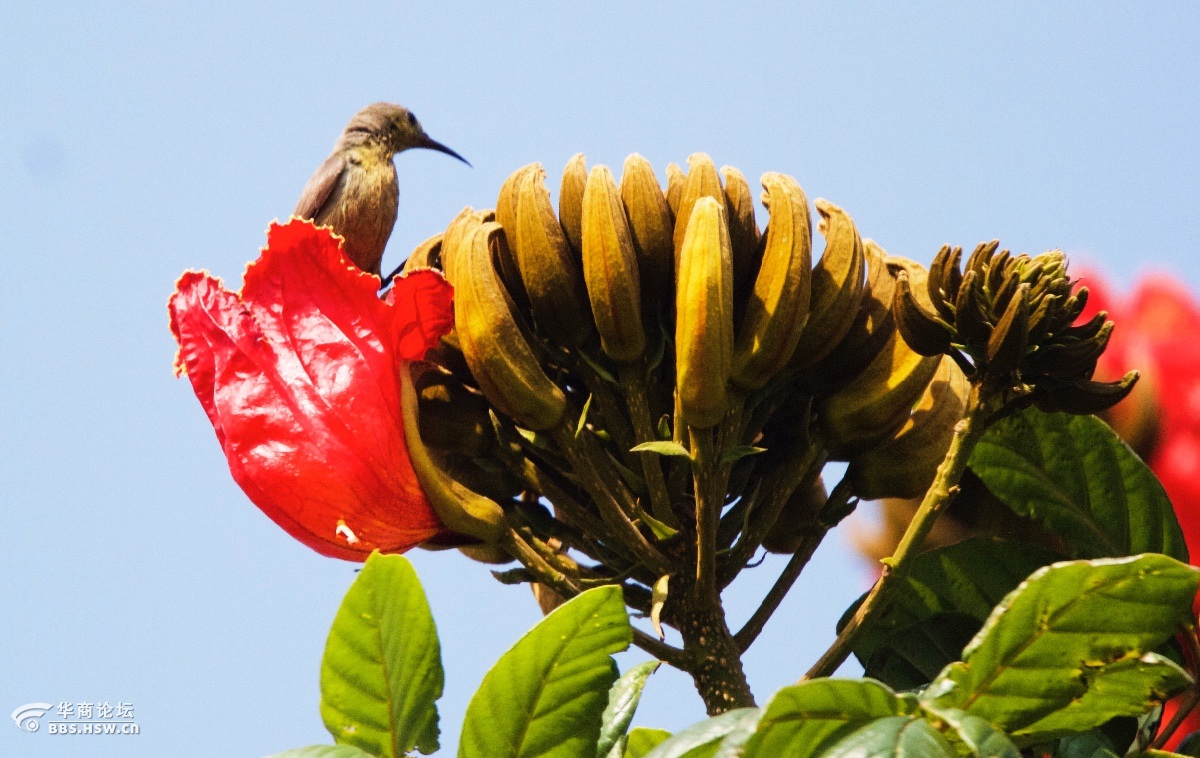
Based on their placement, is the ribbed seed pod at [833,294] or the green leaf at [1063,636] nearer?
the green leaf at [1063,636]

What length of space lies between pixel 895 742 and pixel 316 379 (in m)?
0.94

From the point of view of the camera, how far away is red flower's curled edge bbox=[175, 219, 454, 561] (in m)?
1.81

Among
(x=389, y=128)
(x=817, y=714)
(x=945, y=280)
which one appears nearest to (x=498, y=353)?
(x=945, y=280)

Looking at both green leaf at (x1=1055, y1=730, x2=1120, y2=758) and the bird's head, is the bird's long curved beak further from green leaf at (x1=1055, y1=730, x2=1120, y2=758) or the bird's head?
green leaf at (x1=1055, y1=730, x2=1120, y2=758)

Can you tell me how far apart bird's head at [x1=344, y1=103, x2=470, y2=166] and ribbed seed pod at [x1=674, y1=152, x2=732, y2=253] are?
3.78m

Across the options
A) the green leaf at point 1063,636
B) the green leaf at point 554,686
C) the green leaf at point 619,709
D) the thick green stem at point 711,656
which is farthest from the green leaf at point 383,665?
the green leaf at point 1063,636

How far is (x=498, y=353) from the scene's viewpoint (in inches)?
72.5

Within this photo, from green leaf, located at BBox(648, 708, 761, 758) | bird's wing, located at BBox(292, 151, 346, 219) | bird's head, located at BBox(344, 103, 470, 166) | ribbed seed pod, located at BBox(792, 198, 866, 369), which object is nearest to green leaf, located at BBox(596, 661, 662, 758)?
green leaf, located at BBox(648, 708, 761, 758)

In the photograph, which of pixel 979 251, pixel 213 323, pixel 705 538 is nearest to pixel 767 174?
pixel 979 251

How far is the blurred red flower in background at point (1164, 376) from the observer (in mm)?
1229

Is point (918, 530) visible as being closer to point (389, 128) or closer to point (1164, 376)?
point (1164, 376)

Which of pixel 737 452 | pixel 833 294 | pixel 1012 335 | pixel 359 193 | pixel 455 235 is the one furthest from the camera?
pixel 359 193

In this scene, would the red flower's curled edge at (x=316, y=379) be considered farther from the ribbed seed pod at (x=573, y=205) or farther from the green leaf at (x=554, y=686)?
the green leaf at (x=554, y=686)

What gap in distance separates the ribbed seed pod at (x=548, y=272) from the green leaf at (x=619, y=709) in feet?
1.61
